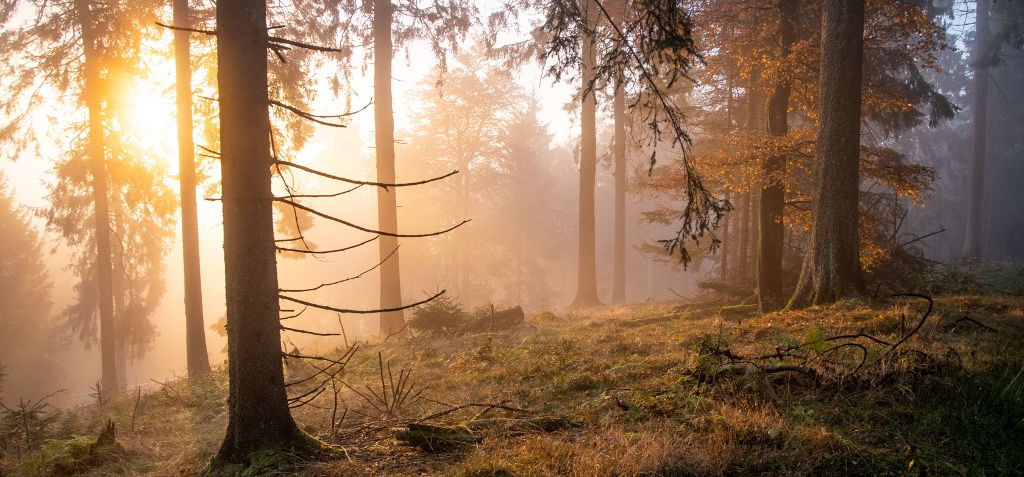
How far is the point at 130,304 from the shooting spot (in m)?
21.3

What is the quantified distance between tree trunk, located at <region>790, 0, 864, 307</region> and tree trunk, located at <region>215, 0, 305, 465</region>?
7880 mm

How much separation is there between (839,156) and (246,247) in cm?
848

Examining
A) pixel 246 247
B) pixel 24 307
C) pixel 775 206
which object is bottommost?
pixel 24 307

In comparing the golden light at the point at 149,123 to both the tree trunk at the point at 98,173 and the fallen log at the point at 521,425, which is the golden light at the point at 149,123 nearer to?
the tree trunk at the point at 98,173

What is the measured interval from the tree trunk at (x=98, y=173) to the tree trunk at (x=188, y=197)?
11.2 ft

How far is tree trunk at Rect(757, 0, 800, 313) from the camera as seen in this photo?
9766 mm

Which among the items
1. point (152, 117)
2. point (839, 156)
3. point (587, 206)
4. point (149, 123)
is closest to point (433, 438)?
point (839, 156)

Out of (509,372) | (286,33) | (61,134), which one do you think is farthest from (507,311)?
(61,134)

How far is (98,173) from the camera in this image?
50.0ft

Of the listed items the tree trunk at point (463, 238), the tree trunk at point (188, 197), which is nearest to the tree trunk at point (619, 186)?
the tree trunk at point (463, 238)

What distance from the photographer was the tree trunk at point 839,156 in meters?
8.19

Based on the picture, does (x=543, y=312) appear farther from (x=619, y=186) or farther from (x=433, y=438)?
(x=433, y=438)

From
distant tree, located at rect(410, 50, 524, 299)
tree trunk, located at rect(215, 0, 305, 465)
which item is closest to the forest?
tree trunk, located at rect(215, 0, 305, 465)

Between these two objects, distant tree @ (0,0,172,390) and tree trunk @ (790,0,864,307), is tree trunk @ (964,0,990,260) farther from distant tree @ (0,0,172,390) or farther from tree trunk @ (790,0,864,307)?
distant tree @ (0,0,172,390)
